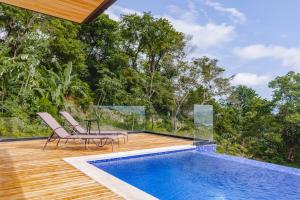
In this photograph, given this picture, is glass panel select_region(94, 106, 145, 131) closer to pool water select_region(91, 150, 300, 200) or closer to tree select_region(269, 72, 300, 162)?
pool water select_region(91, 150, 300, 200)

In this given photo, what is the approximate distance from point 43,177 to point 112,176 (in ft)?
3.72

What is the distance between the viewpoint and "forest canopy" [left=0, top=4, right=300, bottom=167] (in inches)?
621

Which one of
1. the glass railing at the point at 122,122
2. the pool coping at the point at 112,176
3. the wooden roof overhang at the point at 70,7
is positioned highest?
the wooden roof overhang at the point at 70,7

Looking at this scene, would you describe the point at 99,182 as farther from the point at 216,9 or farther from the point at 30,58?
the point at 216,9

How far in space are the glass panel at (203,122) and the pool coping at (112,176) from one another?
1564 millimetres

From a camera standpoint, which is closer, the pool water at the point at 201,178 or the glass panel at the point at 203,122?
the pool water at the point at 201,178

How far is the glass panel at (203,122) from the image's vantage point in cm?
884

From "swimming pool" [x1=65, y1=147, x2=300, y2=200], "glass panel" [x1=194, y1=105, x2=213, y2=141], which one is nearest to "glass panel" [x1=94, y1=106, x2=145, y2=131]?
"glass panel" [x1=194, y1=105, x2=213, y2=141]

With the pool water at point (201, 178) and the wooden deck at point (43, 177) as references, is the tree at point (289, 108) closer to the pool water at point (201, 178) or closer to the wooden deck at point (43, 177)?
the pool water at point (201, 178)

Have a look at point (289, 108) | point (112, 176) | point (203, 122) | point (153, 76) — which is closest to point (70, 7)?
point (112, 176)

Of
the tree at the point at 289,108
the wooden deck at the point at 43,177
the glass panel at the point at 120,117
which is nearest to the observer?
the wooden deck at the point at 43,177

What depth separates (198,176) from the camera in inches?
222

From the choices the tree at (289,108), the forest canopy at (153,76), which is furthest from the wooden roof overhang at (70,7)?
the tree at (289,108)

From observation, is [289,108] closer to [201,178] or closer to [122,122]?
[122,122]
